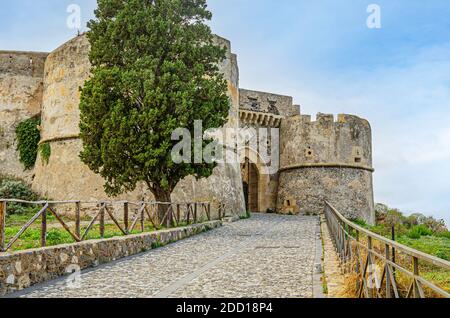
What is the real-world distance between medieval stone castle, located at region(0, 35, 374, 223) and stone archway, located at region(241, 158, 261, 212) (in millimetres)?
67

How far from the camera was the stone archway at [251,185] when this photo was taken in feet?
99.8

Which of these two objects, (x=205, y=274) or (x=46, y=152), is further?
(x=46, y=152)

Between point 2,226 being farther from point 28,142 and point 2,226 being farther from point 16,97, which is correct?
point 16,97

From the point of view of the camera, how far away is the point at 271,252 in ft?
31.2

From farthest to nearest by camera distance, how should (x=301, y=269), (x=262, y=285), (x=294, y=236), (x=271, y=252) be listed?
(x=294, y=236) < (x=271, y=252) < (x=301, y=269) < (x=262, y=285)

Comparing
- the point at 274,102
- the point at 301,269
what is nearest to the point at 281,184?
the point at 274,102

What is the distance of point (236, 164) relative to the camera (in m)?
24.1

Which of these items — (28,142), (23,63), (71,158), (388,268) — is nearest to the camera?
(388,268)

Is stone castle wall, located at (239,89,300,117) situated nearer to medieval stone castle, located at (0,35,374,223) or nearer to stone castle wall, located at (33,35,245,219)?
medieval stone castle, located at (0,35,374,223)

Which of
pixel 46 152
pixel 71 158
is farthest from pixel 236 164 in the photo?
pixel 46 152

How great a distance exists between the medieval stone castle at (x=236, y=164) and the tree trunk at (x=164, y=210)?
4.74m

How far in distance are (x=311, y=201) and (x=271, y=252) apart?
17.7 m

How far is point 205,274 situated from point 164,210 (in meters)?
7.07
